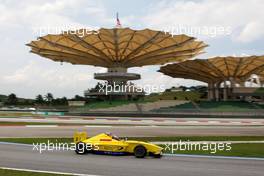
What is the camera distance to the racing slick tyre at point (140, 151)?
14.9 metres

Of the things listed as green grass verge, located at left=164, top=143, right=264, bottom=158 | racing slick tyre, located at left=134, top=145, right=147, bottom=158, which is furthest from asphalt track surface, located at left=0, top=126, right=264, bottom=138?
racing slick tyre, located at left=134, top=145, right=147, bottom=158

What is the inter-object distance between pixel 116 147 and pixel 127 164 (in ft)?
7.28

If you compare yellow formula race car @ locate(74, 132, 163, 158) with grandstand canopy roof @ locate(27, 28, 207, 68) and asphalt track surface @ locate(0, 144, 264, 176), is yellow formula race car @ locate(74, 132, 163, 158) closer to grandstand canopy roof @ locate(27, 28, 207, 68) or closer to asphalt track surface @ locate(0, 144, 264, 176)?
asphalt track surface @ locate(0, 144, 264, 176)

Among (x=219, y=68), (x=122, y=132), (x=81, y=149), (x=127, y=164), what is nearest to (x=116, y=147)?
(x=81, y=149)

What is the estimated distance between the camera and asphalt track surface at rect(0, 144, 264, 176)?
38.7 ft

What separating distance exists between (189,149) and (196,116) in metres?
46.3

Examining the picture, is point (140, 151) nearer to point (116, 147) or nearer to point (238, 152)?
point (116, 147)

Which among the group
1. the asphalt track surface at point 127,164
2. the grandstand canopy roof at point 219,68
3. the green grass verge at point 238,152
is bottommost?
the green grass verge at point 238,152

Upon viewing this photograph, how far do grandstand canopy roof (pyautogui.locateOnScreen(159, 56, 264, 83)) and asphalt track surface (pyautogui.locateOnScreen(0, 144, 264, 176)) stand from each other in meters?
61.3

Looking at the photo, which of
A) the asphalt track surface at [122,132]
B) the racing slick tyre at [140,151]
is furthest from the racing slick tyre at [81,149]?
the asphalt track surface at [122,132]

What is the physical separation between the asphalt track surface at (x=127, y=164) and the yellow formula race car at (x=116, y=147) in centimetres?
35

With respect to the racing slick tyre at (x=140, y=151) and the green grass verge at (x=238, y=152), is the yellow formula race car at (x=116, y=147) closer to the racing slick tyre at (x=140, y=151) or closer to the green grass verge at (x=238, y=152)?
the racing slick tyre at (x=140, y=151)

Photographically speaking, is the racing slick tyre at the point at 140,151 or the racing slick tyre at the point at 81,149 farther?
the racing slick tyre at the point at 81,149

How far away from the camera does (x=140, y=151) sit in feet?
48.9
